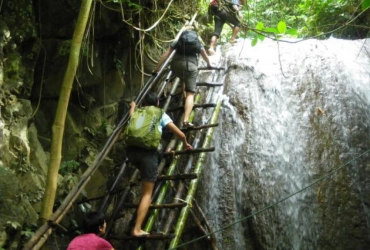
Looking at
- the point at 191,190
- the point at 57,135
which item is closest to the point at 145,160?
the point at 191,190

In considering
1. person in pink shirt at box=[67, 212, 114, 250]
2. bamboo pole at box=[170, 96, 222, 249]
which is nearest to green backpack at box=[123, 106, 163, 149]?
bamboo pole at box=[170, 96, 222, 249]

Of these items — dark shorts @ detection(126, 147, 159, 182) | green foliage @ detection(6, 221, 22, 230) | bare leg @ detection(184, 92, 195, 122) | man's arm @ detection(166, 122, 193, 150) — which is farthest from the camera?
bare leg @ detection(184, 92, 195, 122)

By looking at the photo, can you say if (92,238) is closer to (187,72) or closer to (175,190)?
(175,190)

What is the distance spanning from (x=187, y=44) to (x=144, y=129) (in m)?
1.61

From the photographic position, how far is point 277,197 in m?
4.49

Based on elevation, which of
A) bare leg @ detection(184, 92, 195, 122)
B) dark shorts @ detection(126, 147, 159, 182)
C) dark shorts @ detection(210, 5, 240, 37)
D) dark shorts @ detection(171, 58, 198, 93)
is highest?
dark shorts @ detection(210, 5, 240, 37)

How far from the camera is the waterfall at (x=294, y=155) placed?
4316 mm

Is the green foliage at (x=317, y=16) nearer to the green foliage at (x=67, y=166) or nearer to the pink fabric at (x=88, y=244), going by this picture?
the green foliage at (x=67, y=166)

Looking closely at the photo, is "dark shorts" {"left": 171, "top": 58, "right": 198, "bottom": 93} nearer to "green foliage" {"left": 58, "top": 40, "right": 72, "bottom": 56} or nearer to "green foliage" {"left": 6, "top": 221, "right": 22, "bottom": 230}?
"green foliage" {"left": 58, "top": 40, "right": 72, "bottom": 56}

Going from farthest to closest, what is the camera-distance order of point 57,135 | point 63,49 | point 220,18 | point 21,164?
1. point 220,18
2. point 63,49
3. point 21,164
4. point 57,135

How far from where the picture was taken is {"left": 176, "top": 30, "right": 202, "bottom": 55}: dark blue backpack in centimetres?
460

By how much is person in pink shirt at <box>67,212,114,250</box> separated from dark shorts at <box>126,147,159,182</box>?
73cm

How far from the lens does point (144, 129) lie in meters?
3.41

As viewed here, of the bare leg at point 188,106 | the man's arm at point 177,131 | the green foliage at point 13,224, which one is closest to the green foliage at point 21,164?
the green foliage at point 13,224
